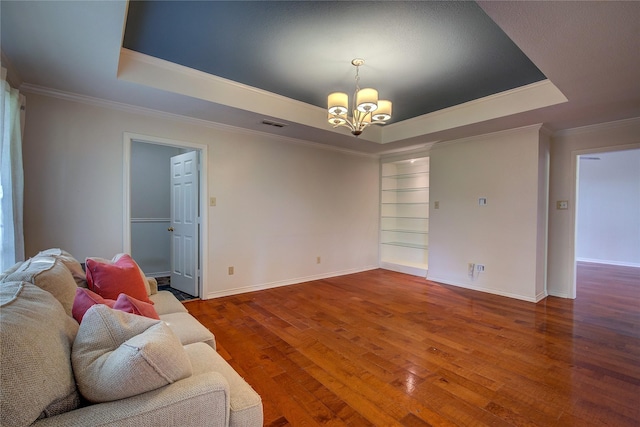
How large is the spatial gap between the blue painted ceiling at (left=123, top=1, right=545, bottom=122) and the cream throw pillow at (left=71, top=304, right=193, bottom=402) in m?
2.10

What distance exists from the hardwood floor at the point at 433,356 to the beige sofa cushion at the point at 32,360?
1.20m

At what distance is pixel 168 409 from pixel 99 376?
25cm

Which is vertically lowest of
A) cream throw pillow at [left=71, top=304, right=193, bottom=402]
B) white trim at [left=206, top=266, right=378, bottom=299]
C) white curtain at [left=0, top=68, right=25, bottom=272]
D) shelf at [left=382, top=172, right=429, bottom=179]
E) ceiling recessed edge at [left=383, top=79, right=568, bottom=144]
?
white trim at [left=206, top=266, right=378, bottom=299]

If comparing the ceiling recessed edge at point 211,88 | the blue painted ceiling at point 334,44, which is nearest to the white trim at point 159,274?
the ceiling recessed edge at point 211,88

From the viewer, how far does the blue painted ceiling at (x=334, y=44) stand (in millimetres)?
2121

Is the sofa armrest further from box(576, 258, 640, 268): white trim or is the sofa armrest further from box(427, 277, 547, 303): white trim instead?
box(576, 258, 640, 268): white trim

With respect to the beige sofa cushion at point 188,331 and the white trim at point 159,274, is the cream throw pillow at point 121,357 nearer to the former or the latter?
the beige sofa cushion at point 188,331

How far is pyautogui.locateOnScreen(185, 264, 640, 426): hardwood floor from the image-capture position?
183 cm

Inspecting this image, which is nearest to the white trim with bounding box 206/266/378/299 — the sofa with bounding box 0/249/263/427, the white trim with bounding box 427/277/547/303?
the white trim with bounding box 427/277/547/303

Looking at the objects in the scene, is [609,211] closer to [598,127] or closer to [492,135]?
[598,127]

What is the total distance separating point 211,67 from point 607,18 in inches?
121

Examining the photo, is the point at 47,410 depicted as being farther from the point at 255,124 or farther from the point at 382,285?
the point at 382,285

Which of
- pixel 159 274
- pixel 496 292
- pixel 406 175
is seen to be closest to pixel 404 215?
pixel 406 175

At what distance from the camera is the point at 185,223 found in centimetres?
425
